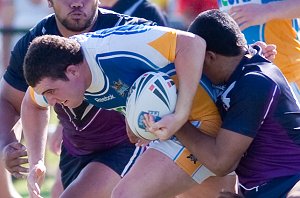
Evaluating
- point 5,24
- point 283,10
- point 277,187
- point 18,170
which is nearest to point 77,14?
point 18,170

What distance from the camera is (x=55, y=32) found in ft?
20.2

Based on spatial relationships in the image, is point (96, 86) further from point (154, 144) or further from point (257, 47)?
point (257, 47)

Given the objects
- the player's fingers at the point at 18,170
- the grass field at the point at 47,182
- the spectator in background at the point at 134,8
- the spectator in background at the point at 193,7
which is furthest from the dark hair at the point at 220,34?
the grass field at the point at 47,182

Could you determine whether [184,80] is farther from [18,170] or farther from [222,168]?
[18,170]

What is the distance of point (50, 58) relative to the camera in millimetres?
5023

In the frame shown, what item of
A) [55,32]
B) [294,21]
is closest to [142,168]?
[55,32]

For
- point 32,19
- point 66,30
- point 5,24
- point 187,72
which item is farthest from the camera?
point 32,19

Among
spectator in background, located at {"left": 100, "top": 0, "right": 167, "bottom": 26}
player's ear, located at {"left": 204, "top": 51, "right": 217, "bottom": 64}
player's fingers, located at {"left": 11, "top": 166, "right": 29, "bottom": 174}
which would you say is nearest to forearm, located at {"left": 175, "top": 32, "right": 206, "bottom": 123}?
player's ear, located at {"left": 204, "top": 51, "right": 217, "bottom": 64}

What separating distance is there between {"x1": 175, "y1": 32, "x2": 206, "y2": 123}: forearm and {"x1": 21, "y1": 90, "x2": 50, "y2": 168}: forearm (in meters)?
1.26

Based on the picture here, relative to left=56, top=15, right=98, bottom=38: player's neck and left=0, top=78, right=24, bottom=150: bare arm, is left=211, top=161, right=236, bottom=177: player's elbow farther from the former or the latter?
left=0, top=78, right=24, bottom=150: bare arm

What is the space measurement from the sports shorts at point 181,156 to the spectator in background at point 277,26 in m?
1.13

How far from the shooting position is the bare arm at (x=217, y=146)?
16.3ft

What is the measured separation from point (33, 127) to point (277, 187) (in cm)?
163

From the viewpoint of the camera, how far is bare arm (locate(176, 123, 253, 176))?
4.96 metres
